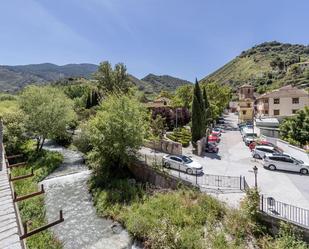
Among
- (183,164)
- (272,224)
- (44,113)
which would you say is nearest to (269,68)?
(183,164)

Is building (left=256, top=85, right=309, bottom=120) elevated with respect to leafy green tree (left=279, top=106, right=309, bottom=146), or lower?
elevated

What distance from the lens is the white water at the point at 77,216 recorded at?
13.7m

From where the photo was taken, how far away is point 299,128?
3019 cm

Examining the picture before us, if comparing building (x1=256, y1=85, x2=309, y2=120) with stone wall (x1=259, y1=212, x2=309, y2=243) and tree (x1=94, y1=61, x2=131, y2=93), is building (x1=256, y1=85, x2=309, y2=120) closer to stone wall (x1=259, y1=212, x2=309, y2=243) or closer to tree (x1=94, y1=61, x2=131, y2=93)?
tree (x1=94, y1=61, x2=131, y2=93)

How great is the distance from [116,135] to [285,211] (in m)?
14.0

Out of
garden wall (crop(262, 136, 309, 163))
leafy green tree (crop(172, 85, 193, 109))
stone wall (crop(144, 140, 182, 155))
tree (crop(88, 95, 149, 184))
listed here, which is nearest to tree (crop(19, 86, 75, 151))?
tree (crop(88, 95, 149, 184))

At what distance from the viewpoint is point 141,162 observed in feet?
73.5

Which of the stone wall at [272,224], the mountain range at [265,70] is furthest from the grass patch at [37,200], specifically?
the mountain range at [265,70]

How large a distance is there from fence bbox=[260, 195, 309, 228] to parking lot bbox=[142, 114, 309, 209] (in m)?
1.34

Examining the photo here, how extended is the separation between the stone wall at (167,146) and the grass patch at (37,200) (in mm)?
11435

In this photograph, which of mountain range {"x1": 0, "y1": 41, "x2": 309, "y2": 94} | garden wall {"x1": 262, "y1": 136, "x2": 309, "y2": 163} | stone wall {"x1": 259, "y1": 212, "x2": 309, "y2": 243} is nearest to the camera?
stone wall {"x1": 259, "y1": 212, "x2": 309, "y2": 243}

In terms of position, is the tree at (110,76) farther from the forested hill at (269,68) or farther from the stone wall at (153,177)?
the forested hill at (269,68)

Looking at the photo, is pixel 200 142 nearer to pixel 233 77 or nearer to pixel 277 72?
pixel 277 72

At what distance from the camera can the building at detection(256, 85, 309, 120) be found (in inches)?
1896
